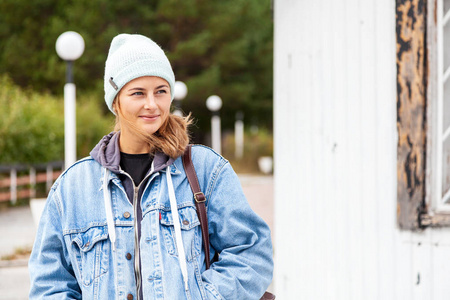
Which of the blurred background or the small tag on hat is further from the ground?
the blurred background

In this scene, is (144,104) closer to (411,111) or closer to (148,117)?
(148,117)

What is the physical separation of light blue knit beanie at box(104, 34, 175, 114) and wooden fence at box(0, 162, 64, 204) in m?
13.3

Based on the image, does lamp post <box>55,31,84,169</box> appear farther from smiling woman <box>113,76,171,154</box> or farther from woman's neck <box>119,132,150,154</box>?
smiling woman <box>113,76,171,154</box>

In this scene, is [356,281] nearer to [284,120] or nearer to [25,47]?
[284,120]

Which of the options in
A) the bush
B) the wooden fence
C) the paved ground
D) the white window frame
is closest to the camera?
the white window frame

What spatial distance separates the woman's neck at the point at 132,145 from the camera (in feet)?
7.32

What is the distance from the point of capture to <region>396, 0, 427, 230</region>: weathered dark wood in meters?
3.34

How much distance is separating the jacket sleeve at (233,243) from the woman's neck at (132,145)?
1.00 feet

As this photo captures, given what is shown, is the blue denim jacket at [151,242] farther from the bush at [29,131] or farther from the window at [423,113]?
the bush at [29,131]

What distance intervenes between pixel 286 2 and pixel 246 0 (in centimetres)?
2918

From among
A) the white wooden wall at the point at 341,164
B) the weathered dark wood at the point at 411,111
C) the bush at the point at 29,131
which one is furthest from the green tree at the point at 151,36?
the weathered dark wood at the point at 411,111

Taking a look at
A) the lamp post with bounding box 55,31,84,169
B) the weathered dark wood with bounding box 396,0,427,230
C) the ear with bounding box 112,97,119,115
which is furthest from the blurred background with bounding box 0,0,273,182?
the ear with bounding box 112,97,119,115

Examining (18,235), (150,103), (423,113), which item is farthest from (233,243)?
(18,235)

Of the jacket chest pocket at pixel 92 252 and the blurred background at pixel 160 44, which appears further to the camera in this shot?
the blurred background at pixel 160 44
